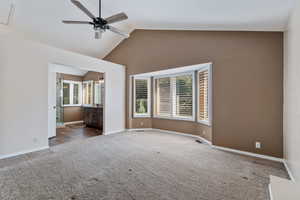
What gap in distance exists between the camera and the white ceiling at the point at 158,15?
2.49 metres

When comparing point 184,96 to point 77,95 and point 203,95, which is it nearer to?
point 203,95

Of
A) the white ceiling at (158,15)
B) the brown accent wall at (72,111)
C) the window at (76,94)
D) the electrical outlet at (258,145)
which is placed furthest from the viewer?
the window at (76,94)

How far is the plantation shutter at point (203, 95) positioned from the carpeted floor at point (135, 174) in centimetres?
112

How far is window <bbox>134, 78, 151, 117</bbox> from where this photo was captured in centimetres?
588

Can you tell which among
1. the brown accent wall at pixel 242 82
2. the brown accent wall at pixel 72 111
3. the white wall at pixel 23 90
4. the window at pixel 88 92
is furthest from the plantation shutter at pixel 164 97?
the brown accent wall at pixel 72 111

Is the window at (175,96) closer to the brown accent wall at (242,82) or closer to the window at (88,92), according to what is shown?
the brown accent wall at (242,82)

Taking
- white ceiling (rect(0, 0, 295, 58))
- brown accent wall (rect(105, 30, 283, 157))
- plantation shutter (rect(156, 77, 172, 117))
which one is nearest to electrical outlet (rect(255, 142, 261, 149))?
brown accent wall (rect(105, 30, 283, 157))

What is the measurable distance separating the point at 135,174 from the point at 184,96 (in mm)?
3405

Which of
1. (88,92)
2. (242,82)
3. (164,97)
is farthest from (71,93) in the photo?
(242,82)

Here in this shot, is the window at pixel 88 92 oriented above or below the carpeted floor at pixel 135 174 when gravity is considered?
above

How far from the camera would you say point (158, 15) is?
367cm

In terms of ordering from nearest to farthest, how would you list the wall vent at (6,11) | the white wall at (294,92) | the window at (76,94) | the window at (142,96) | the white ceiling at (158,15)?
the white wall at (294,92) → the white ceiling at (158,15) → the wall vent at (6,11) → the window at (142,96) → the window at (76,94)

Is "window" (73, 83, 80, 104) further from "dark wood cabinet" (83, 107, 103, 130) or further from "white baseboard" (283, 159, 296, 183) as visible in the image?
"white baseboard" (283, 159, 296, 183)

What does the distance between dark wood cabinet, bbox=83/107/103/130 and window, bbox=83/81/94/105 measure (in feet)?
4.78
